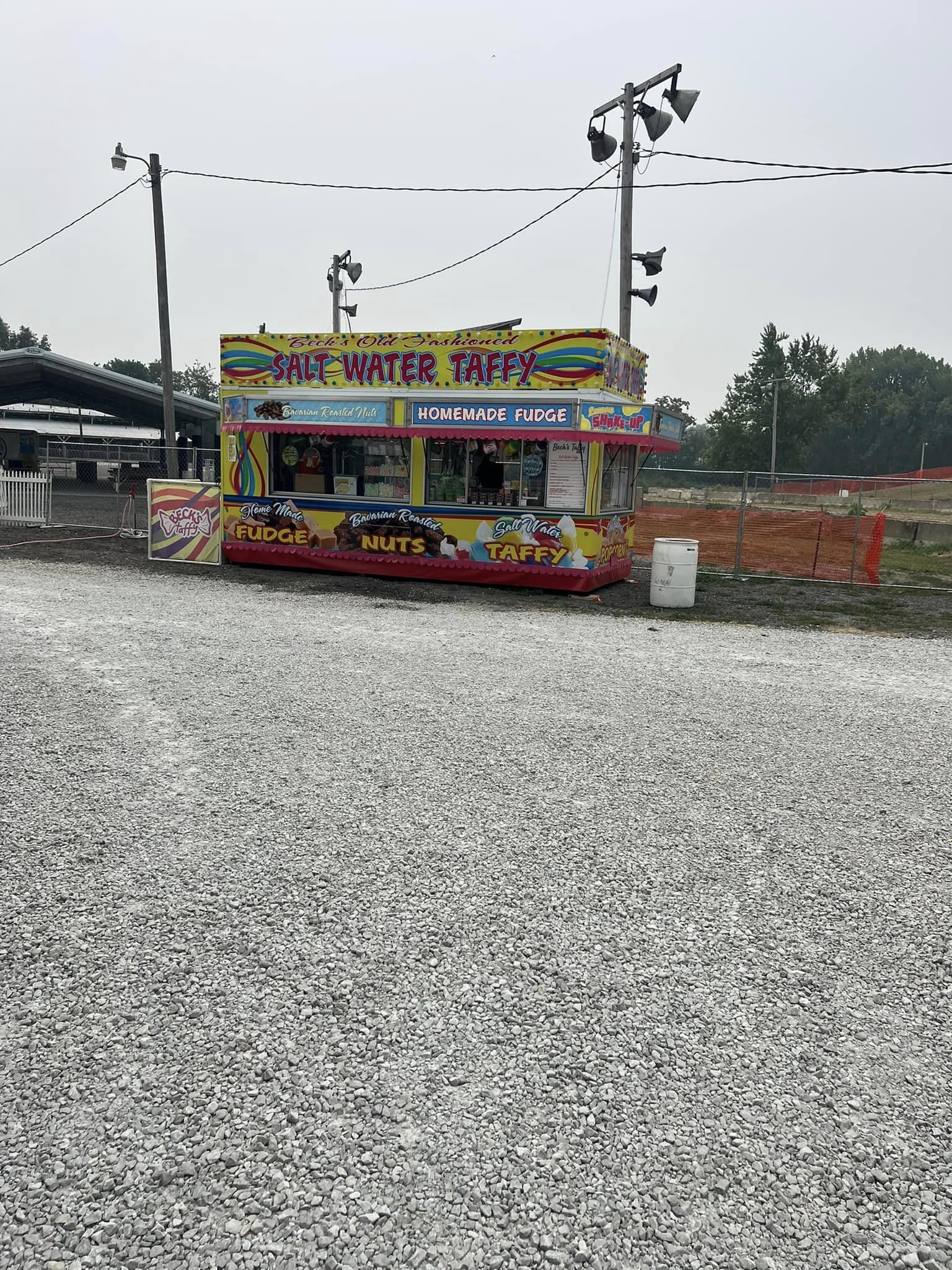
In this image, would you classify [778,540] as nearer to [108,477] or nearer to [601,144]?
[601,144]

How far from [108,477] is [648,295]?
30327 millimetres

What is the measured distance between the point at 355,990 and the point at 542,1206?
1.14m

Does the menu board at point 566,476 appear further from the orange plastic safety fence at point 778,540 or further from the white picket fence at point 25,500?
the white picket fence at point 25,500

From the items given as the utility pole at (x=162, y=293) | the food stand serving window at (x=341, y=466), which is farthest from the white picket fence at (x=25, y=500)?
the food stand serving window at (x=341, y=466)

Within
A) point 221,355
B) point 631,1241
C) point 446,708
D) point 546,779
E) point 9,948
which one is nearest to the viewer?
point 631,1241

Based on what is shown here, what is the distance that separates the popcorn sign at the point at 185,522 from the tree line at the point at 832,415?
68863 millimetres

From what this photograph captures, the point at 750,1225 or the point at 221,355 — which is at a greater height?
the point at 221,355

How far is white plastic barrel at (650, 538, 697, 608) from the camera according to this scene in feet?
43.2

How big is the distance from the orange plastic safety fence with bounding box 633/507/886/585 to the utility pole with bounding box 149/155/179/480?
1196 centimetres

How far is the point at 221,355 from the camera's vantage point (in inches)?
642

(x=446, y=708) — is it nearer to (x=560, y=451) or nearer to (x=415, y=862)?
(x=415, y=862)

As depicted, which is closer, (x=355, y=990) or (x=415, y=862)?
(x=355, y=990)

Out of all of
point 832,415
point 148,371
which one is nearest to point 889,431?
point 832,415

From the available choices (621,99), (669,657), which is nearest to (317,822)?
(669,657)
